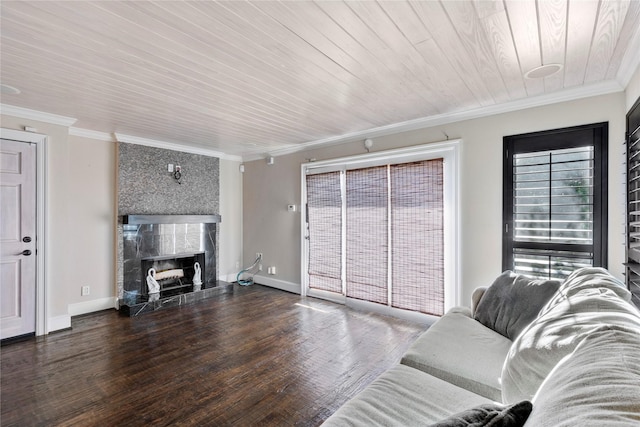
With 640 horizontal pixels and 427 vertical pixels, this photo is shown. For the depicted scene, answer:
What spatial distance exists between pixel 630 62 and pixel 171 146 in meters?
5.35

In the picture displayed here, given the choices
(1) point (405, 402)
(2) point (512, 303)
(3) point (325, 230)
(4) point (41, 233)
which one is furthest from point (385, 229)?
(4) point (41, 233)

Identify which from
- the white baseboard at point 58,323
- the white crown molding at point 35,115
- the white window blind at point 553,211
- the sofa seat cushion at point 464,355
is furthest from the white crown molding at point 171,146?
the white window blind at point 553,211

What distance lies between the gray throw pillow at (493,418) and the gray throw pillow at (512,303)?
1.48 meters

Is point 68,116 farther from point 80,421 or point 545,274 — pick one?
point 545,274

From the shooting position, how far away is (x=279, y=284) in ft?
17.5

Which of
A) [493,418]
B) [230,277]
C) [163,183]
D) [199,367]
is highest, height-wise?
[163,183]

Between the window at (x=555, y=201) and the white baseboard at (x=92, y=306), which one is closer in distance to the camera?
the window at (x=555, y=201)

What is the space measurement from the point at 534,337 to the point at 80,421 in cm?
274

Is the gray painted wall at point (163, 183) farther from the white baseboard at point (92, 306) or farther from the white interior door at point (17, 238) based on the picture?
the white baseboard at point (92, 306)

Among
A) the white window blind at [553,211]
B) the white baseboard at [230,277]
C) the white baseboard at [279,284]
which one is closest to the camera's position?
the white window blind at [553,211]

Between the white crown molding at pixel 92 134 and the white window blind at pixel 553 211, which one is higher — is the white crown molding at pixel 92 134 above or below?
above

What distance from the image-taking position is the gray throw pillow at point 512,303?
2053 millimetres

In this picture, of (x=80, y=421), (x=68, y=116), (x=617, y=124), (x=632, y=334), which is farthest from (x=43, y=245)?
(x=617, y=124)

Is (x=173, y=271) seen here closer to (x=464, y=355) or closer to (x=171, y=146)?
(x=171, y=146)
